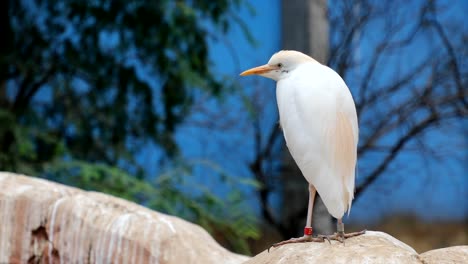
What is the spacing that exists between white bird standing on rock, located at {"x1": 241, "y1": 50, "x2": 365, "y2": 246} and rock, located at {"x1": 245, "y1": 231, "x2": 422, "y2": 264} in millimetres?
45

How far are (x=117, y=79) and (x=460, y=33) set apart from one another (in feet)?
9.62

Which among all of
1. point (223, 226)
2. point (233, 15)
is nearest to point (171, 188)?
point (223, 226)

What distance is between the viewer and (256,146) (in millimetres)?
6855

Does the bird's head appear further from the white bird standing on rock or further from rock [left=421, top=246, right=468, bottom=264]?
rock [left=421, top=246, right=468, bottom=264]

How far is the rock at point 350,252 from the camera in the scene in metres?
2.61

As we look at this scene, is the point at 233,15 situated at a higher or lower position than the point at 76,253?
higher

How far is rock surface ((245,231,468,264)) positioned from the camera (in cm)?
261

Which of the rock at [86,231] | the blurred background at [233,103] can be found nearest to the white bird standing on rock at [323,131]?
the rock at [86,231]

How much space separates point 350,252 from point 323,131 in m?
0.43

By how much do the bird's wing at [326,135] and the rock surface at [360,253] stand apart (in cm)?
13

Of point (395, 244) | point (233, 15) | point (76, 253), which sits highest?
point (233, 15)

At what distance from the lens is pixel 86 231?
12.1 ft

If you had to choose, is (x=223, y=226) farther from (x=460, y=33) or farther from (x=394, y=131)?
(x=460, y=33)

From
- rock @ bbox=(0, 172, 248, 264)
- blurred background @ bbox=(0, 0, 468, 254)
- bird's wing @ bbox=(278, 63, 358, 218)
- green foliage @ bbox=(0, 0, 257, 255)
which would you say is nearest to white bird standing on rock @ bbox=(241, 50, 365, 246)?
bird's wing @ bbox=(278, 63, 358, 218)
